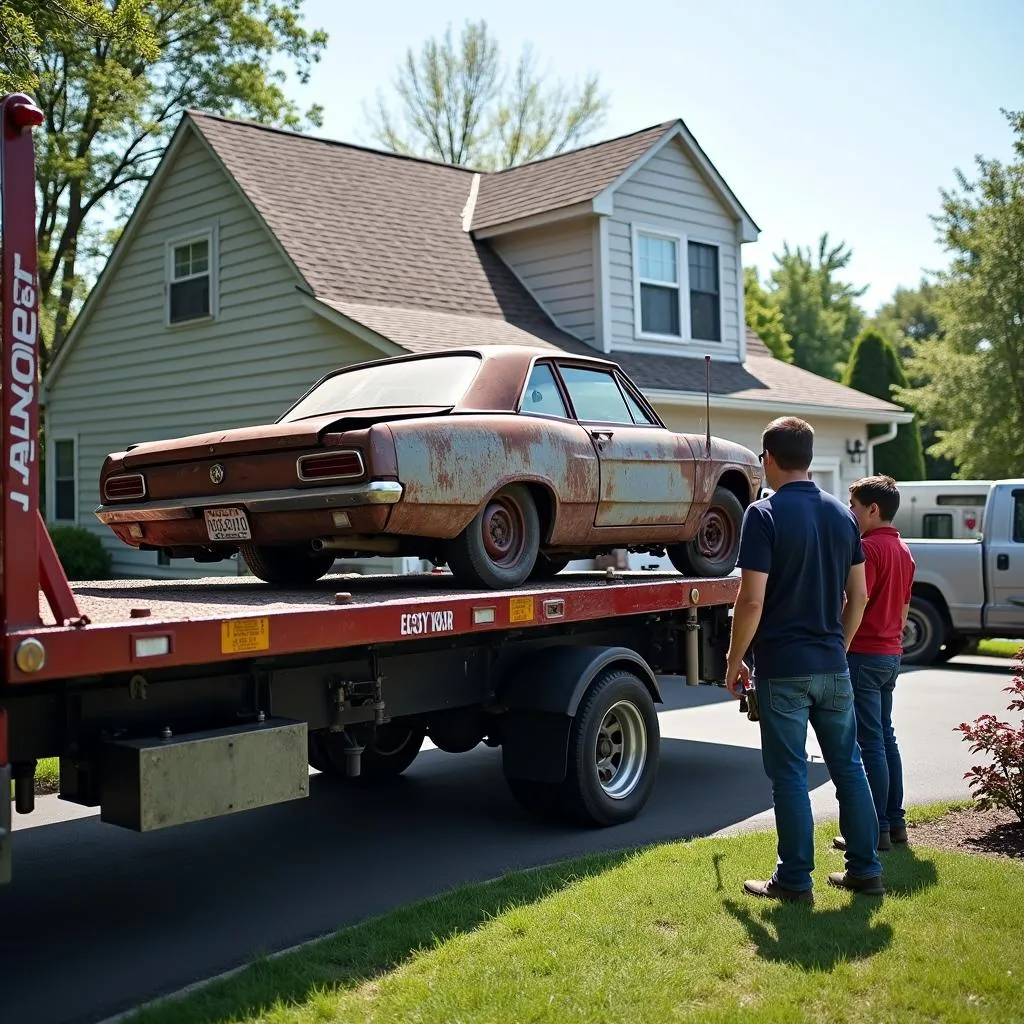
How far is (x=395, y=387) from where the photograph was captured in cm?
739

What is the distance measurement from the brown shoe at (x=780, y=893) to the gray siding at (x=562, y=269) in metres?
11.8

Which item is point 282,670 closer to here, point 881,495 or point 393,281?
point 881,495

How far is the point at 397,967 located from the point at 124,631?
1573 millimetres

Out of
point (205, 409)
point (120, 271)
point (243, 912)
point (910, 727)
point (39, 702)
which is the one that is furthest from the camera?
point (120, 271)

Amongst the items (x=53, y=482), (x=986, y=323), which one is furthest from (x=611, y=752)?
(x=986, y=323)

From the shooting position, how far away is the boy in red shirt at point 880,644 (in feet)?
19.6

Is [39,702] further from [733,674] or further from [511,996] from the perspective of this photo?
[733,674]

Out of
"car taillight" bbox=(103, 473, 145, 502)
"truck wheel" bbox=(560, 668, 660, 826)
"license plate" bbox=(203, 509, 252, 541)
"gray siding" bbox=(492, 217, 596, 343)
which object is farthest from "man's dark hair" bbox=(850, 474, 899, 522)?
"gray siding" bbox=(492, 217, 596, 343)

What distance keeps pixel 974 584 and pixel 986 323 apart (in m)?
15.0

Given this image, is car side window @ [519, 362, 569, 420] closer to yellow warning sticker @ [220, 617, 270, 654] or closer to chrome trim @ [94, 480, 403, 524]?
chrome trim @ [94, 480, 403, 524]

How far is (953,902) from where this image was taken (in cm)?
512

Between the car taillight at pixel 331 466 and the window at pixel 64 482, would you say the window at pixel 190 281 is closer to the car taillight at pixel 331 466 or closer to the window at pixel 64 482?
the window at pixel 64 482

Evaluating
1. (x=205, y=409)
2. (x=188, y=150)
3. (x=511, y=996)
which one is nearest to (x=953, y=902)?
(x=511, y=996)

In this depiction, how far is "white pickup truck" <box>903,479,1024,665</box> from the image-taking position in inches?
523
